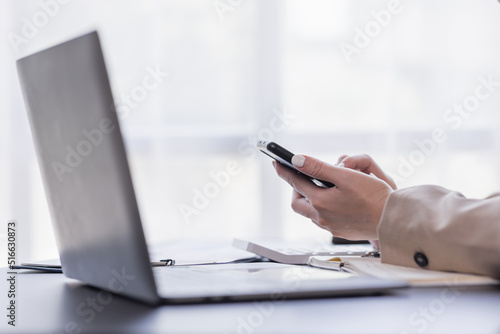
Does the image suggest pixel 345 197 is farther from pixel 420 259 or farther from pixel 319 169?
pixel 420 259

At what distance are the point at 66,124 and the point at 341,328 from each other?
1.28 feet

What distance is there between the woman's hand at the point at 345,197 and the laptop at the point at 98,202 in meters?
0.22

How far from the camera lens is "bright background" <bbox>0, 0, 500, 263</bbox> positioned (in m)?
2.88

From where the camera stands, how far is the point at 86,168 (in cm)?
62

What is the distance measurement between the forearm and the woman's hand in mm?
170

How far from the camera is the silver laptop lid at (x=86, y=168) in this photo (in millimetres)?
539

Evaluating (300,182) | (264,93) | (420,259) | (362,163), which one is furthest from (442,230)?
(264,93)

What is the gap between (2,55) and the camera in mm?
2869

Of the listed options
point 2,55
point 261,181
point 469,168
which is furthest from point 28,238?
point 469,168

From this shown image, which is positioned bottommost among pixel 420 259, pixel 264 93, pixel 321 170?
pixel 420 259

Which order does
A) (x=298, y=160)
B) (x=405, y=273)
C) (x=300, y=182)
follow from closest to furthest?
(x=405, y=273)
(x=298, y=160)
(x=300, y=182)

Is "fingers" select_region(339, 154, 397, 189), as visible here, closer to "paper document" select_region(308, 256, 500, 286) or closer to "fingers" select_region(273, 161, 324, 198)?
"fingers" select_region(273, 161, 324, 198)

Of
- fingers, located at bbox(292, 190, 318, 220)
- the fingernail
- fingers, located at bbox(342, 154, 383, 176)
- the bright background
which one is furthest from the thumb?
the bright background

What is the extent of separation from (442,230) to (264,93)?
91.1 inches
